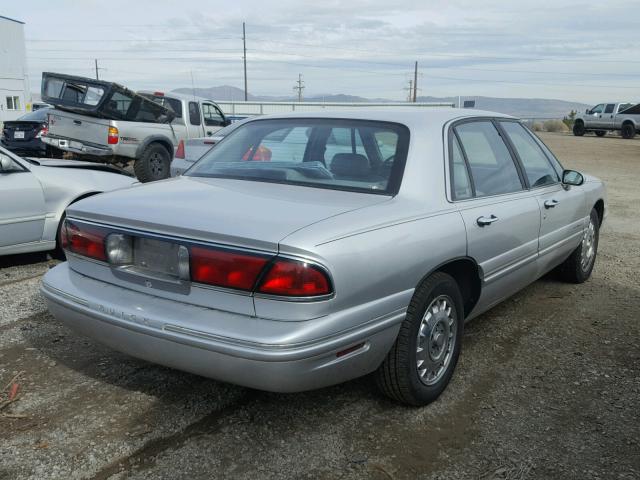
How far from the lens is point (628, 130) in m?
32.5

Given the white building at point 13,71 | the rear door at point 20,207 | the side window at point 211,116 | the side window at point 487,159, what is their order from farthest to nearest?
1. the white building at point 13,71
2. the side window at point 211,116
3. the rear door at point 20,207
4. the side window at point 487,159

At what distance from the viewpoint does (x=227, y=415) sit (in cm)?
313

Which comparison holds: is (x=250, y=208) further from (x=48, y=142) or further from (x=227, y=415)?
(x=48, y=142)

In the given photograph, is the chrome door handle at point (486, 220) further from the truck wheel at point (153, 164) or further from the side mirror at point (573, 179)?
the truck wheel at point (153, 164)

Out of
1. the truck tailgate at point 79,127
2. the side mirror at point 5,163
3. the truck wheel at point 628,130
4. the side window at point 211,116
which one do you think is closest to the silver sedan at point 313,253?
the side mirror at point 5,163

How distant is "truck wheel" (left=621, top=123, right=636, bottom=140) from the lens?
3231 centimetres

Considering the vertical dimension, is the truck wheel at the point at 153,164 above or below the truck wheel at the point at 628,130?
below

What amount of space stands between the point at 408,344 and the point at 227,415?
99 cm

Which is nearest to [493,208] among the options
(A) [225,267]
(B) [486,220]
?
(B) [486,220]

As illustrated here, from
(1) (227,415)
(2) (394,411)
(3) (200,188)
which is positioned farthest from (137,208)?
(2) (394,411)

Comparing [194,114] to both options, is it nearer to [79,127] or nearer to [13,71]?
[79,127]

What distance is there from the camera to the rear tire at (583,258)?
542cm

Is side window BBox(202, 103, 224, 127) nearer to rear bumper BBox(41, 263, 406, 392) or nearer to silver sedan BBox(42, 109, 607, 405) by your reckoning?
silver sedan BBox(42, 109, 607, 405)

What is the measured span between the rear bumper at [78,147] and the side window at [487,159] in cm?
903
